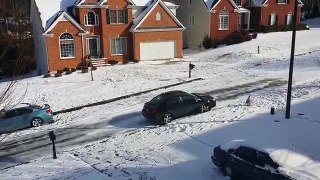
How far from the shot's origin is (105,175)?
15.0 metres

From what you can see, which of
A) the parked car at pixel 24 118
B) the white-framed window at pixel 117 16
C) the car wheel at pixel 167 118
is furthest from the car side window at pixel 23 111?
the white-framed window at pixel 117 16

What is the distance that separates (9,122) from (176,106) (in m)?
9.28

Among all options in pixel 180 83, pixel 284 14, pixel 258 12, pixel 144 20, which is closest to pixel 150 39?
pixel 144 20

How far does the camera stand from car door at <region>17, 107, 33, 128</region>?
72.8ft

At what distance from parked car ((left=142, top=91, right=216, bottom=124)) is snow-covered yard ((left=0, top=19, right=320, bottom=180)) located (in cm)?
49

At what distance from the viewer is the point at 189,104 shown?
21547 millimetres

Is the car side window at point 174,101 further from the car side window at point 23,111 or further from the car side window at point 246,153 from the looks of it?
the car side window at point 23,111

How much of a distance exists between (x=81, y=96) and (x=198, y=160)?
14435 mm

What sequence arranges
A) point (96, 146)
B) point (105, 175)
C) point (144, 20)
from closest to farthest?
point (105, 175), point (96, 146), point (144, 20)

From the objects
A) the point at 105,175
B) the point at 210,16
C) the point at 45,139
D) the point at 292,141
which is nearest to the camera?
the point at 105,175

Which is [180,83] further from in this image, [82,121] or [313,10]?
[313,10]

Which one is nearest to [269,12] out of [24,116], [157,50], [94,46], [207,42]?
[207,42]

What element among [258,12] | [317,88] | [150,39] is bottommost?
[317,88]

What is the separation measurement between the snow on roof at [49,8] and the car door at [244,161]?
27.6m
